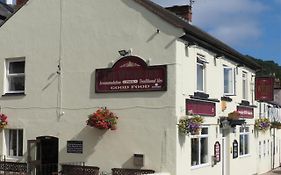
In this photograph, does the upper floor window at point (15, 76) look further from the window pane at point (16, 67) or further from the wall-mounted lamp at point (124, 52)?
the wall-mounted lamp at point (124, 52)

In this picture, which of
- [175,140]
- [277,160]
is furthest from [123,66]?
[277,160]

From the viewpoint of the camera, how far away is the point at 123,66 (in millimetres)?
16109

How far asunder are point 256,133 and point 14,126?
12.7 m

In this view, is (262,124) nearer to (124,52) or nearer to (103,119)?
Result: (124,52)

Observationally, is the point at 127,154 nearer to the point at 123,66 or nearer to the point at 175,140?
the point at 175,140

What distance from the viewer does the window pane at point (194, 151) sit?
16547mm

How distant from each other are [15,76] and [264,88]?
40.4 feet

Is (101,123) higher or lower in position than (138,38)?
lower

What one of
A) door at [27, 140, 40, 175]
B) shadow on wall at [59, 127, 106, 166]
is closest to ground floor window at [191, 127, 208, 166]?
shadow on wall at [59, 127, 106, 166]

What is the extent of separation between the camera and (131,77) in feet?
52.3

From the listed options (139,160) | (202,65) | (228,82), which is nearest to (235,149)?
(228,82)

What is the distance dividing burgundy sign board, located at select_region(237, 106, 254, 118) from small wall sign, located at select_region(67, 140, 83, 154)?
823cm

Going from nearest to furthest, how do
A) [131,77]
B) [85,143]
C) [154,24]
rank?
[154,24] < [131,77] < [85,143]

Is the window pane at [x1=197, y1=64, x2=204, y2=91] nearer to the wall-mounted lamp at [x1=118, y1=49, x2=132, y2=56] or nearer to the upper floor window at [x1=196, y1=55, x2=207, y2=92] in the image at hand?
the upper floor window at [x1=196, y1=55, x2=207, y2=92]
